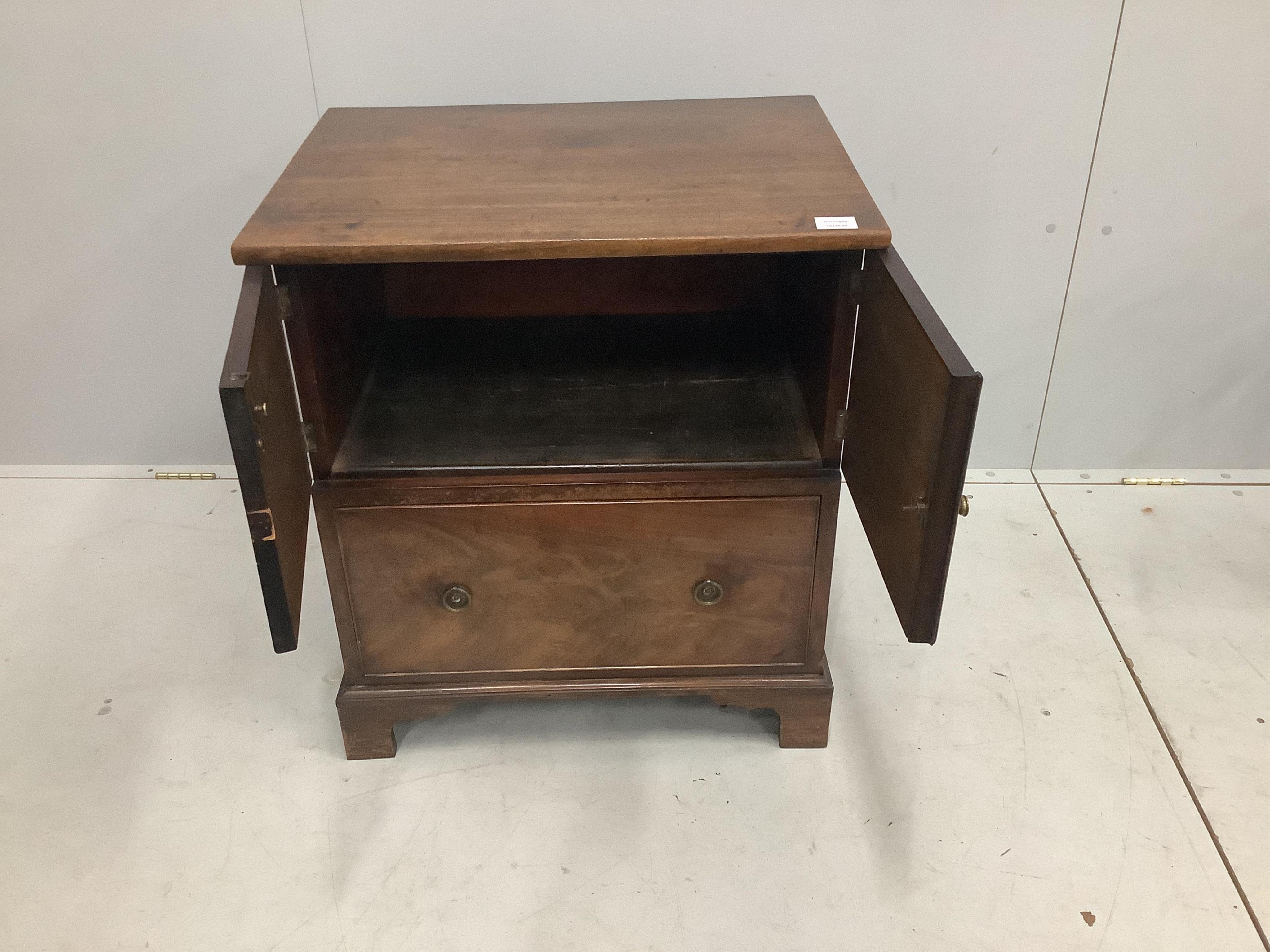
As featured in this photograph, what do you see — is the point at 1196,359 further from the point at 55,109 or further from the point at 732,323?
the point at 55,109

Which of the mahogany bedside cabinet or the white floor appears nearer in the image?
the mahogany bedside cabinet

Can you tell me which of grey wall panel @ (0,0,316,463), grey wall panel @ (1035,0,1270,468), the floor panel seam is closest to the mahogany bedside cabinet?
grey wall panel @ (0,0,316,463)

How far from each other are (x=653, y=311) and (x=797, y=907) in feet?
2.76

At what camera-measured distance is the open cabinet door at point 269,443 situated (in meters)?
0.94

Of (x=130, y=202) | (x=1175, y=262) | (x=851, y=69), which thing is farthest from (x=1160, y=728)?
(x=130, y=202)

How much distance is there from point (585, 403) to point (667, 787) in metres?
0.51

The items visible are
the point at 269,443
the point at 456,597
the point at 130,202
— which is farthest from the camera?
the point at 130,202

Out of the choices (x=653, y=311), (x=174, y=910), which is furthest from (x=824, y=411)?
(x=174, y=910)

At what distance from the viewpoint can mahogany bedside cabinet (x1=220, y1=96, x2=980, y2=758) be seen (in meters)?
1.08

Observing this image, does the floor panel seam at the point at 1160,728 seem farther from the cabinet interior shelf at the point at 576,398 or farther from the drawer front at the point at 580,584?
the cabinet interior shelf at the point at 576,398

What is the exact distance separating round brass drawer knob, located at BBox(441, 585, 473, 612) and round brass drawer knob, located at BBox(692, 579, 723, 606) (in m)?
0.28

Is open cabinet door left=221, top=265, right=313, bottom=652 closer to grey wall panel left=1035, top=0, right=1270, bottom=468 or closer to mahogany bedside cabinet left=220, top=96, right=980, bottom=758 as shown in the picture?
mahogany bedside cabinet left=220, top=96, right=980, bottom=758

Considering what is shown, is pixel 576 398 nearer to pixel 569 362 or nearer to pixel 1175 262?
pixel 569 362

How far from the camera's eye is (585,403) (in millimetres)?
1370
